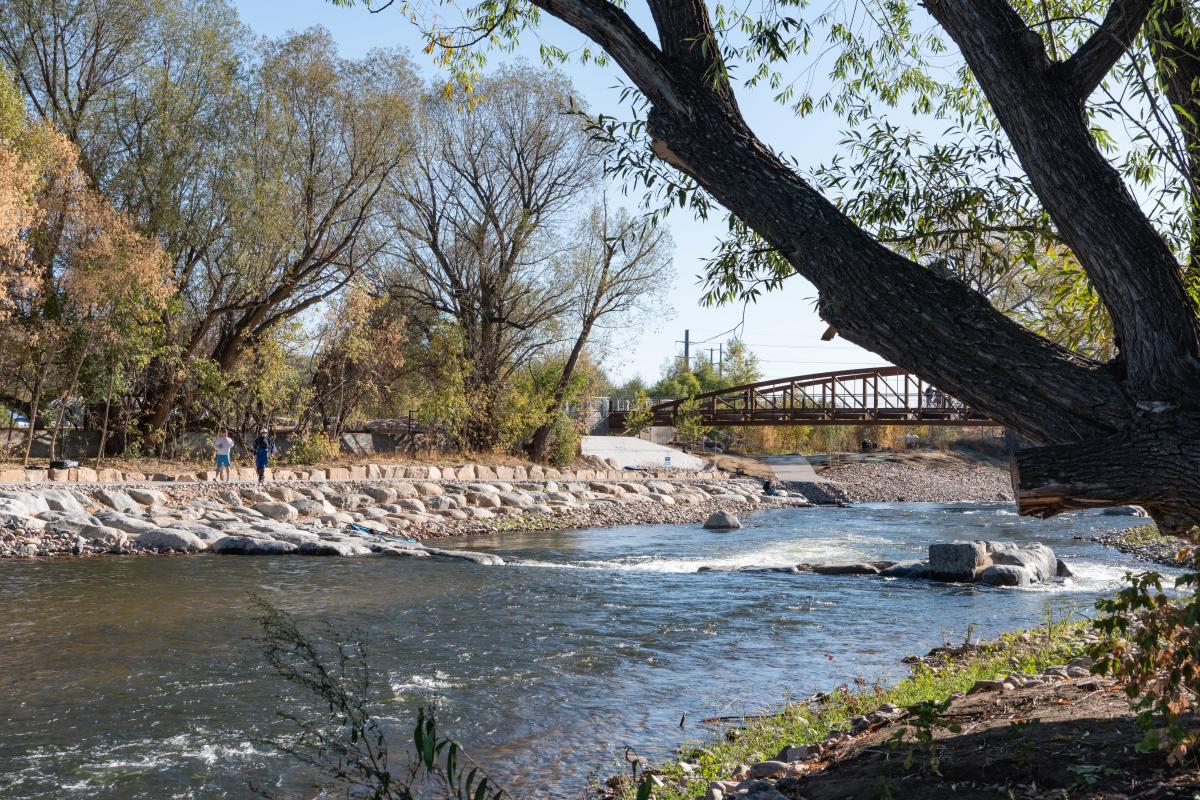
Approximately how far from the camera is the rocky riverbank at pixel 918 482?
42594 millimetres

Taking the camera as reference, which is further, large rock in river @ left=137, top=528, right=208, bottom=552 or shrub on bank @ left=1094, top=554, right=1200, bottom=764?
large rock in river @ left=137, top=528, right=208, bottom=552

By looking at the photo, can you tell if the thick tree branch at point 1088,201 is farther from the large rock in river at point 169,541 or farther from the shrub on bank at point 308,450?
the shrub on bank at point 308,450

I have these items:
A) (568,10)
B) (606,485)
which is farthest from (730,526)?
(568,10)

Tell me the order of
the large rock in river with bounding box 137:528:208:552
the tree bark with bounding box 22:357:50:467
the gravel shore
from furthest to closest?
the tree bark with bounding box 22:357:50:467, the gravel shore, the large rock in river with bounding box 137:528:208:552

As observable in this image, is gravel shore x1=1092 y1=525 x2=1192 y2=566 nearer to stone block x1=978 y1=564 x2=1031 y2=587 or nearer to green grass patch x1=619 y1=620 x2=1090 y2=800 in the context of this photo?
stone block x1=978 y1=564 x2=1031 y2=587

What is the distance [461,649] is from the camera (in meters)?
9.31

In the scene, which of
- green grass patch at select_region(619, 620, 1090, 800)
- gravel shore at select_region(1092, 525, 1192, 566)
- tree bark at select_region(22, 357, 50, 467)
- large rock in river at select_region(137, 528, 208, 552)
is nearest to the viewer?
green grass patch at select_region(619, 620, 1090, 800)

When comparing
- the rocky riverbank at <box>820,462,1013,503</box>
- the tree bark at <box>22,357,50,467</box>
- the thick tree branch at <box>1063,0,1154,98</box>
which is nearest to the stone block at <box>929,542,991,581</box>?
the thick tree branch at <box>1063,0,1154,98</box>

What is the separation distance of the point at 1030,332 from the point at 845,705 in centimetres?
384

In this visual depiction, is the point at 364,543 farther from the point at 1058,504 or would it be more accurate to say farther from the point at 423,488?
the point at 1058,504

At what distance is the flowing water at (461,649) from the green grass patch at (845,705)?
51cm

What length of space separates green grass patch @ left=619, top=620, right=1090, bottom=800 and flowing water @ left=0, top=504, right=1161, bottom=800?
0.51 metres

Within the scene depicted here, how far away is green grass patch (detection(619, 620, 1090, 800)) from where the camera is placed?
18.3 ft

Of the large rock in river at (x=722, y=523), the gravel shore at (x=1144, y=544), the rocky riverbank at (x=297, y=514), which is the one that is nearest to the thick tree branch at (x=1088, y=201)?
the gravel shore at (x=1144, y=544)
